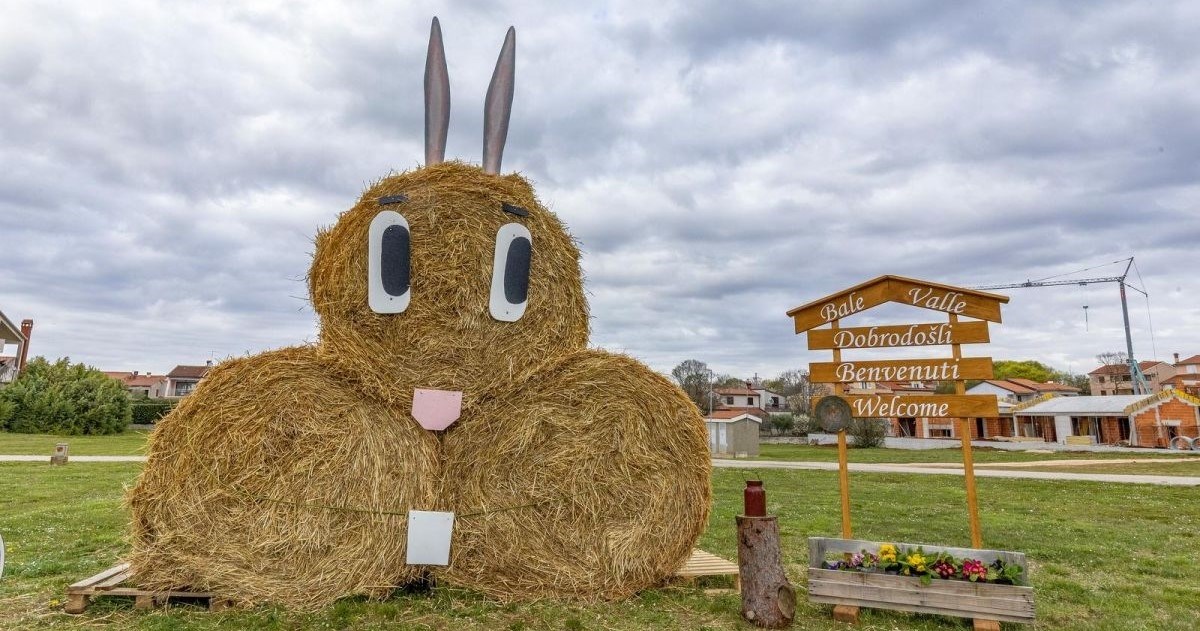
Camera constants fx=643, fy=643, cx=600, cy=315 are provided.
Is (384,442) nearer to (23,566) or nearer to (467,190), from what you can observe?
(467,190)

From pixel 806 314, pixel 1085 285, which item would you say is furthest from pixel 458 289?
pixel 1085 285

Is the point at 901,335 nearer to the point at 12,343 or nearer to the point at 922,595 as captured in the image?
the point at 922,595

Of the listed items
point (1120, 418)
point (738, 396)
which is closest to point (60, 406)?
point (1120, 418)

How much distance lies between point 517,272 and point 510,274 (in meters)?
0.07

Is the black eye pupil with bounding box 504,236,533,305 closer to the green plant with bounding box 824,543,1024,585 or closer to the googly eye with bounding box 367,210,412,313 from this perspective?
the googly eye with bounding box 367,210,412,313

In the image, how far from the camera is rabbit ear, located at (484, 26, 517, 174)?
6.35 m

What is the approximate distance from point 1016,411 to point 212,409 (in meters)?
44.6

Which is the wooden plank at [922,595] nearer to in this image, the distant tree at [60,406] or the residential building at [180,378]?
the distant tree at [60,406]

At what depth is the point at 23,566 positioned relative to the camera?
5.86 metres

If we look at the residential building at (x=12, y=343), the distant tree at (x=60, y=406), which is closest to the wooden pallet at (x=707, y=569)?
the distant tree at (x=60, y=406)

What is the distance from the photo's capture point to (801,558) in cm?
693

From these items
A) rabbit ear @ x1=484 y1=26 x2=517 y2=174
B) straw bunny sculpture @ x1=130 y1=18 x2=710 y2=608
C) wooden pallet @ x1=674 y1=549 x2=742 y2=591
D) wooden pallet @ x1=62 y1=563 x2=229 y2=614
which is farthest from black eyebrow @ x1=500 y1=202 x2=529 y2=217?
wooden pallet @ x1=62 y1=563 x2=229 y2=614

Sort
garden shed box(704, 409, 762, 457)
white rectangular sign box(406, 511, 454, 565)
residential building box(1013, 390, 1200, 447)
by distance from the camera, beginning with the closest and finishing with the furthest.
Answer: white rectangular sign box(406, 511, 454, 565) < garden shed box(704, 409, 762, 457) < residential building box(1013, 390, 1200, 447)

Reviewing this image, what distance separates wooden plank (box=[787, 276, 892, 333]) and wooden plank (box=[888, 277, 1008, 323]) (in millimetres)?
102
